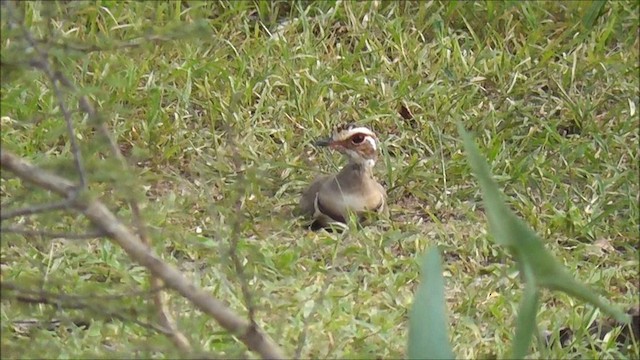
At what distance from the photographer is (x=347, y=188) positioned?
16.4 ft

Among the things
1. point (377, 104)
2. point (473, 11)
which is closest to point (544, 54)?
point (473, 11)

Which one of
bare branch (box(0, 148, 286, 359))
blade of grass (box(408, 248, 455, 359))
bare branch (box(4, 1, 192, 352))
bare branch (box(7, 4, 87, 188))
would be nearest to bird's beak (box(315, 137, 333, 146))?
bare branch (box(4, 1, 192, 352))

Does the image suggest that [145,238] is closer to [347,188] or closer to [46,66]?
[46,66]

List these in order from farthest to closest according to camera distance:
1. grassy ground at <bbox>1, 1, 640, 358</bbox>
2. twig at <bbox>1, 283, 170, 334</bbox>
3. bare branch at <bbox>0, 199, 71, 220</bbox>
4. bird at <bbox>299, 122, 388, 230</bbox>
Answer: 1. bird at <bbox>299, 122, 388, 230</bbox>
2. grassy ground at <bbox>1, 1, 640, 358</bbox>
3. twig at <bbox>1, 283, 170, 334</bbox>
4. bare branch at <bbox>0, 199, 71, 220</bbox>

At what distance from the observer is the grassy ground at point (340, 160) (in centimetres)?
407

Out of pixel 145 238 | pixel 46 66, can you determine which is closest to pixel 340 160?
pixel 145 238

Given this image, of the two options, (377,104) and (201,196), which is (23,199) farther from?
(377,104)

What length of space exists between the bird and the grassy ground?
10cm

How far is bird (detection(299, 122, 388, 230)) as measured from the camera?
4961 mm

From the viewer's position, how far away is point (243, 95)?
558cm

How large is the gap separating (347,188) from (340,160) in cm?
52

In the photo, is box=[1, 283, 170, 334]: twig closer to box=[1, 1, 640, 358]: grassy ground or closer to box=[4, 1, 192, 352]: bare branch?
box=[4, 1, 192, 352]: bare branch

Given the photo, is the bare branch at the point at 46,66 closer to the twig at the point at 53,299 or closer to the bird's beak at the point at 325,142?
the twig at the point at 53,299

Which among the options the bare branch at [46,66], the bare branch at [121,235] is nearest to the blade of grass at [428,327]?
the bare branch at [121,235]
